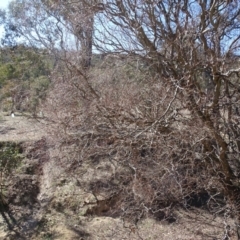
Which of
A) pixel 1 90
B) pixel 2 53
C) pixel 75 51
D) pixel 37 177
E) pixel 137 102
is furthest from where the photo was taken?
pixel 2 53

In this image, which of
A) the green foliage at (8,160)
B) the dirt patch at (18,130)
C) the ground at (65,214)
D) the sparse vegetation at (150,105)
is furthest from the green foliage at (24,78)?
the sparse vegetation at (150,105)

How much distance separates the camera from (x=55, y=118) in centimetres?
720

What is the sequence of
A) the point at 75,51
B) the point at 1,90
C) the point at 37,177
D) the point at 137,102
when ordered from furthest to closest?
the point at 1,90, the point at 37,177, the point at 75,51, the point at 137,102

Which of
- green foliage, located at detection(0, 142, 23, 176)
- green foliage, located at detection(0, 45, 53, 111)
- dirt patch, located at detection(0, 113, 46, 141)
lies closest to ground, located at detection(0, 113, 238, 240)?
dirt patch, located at detection(0, 113, 46, 141)

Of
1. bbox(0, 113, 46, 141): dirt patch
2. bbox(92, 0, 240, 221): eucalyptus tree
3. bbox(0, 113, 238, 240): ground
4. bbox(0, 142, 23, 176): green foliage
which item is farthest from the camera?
bbox(0, 113, 46, 141): dirt patch

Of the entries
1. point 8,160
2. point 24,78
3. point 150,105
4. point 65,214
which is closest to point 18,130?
point 8,160

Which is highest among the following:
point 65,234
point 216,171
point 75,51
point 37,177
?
point 75,51

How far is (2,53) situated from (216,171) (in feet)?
39.6

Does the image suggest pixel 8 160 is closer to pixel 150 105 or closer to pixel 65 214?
pixel 65 214

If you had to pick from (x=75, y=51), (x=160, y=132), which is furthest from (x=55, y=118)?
(x=160, y=132)

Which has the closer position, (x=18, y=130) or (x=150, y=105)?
(x=150, y=105)

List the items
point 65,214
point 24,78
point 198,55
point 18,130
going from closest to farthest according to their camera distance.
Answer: point 198,55
point 65,214
point 18,130
point 24,78

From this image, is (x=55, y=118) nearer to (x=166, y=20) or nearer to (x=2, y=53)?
(x=166, y=20)

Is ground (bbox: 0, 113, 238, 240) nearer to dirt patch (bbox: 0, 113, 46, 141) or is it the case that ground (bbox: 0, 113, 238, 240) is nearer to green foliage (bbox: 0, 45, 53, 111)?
dirt patch (bbox: 0, 113, 46, 141)
